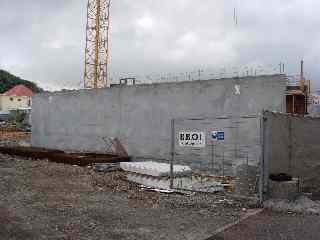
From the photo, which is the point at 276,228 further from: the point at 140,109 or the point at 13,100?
the point at 13,100

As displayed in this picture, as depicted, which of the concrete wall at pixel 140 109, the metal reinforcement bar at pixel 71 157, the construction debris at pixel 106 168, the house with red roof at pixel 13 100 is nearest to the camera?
the concrete wall at pixel 140 109

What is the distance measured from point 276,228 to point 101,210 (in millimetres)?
3745

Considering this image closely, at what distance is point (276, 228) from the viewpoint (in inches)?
298

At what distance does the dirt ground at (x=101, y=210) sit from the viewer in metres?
7.11

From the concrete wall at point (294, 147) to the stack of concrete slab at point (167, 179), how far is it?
1894mm

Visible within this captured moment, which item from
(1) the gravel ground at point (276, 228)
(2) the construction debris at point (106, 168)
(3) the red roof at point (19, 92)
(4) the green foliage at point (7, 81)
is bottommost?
(1) the gravel ground at point (276, 228)

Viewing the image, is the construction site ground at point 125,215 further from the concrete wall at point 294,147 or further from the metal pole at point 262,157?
the concrete wall at point 294,147

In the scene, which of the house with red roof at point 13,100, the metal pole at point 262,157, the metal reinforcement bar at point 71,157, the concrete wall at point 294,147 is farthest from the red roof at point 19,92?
the metal pole at point 262,157

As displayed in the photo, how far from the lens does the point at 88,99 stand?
827 inches

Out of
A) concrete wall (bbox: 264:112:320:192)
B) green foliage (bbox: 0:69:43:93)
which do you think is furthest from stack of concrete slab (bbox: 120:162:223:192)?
green foliage (bbox: 0:69:43:93)

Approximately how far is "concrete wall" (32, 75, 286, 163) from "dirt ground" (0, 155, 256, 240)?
480 cm

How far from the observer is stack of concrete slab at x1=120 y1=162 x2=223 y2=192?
1150 centimetres

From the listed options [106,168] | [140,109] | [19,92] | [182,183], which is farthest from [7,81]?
[182,183]

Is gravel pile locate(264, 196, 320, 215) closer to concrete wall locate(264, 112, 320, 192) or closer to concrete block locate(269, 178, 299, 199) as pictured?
concrete block locate(269, 178, 299, 199)
